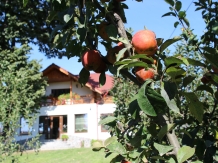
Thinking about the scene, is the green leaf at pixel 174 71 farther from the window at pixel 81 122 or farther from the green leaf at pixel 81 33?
the window at pixel 81 122

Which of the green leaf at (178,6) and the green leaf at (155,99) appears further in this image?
the green leaf at (178,6)

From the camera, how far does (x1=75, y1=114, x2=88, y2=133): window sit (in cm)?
1773

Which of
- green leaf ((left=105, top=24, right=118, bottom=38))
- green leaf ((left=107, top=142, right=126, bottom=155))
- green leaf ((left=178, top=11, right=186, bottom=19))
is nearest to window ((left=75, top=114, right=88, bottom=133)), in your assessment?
green leaf ((left=178, top=11, right=186, bottom=19))

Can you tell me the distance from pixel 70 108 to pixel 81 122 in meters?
1.16

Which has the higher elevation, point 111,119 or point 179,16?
point 179,16

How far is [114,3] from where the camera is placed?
0.86 m

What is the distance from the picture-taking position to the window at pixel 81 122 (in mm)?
17734

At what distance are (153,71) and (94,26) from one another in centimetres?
32

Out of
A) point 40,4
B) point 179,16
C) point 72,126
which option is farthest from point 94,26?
point 72,126

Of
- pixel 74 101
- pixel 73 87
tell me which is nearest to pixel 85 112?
pixel 74 101

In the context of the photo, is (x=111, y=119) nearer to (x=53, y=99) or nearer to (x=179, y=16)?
(x=179, y=16)

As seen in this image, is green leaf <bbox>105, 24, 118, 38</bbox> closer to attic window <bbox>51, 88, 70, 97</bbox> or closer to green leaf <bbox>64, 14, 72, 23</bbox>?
green leaf <bbox>64, 14, 72, 23</bbox>

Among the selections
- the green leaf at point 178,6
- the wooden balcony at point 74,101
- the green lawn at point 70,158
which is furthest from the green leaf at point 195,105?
the wooden balcony at point 74,101

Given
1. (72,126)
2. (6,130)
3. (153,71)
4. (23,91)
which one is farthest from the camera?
(72,126)
